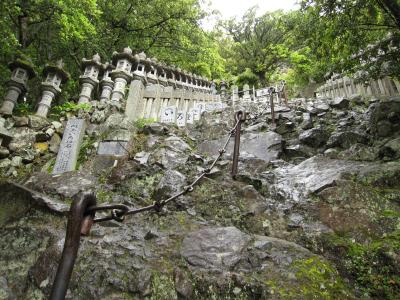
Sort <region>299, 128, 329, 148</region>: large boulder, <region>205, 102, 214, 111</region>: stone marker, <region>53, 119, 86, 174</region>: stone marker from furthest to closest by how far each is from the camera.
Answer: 1. <region>205, 102, 214, 111</region>: stone marker
2. <region>299, 128, 329, 148</region>: large boulder
3. <region>53, 119, 86, 174</region>: stone marker

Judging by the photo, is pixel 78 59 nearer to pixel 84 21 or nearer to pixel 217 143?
pixel 84 21


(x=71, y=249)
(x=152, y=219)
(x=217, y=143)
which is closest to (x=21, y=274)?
(x=152, y=219)

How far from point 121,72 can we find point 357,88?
9.21 m

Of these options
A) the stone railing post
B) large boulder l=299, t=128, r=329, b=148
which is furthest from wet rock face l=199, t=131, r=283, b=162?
the stone railing post

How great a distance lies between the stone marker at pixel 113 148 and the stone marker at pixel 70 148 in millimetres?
468

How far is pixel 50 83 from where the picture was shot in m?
8.78

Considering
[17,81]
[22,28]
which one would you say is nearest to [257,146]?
[17,81]

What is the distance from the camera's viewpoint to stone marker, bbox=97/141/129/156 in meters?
6.02

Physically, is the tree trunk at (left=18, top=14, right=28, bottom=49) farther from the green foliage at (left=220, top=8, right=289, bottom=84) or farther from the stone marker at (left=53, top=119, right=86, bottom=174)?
the green foliage at (left=220, top=8, right=289, bottom=84)

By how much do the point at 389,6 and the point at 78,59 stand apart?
1317 cm

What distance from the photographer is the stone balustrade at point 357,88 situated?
9.96 m

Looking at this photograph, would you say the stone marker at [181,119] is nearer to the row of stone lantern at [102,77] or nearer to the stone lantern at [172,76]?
the row of stone lantern at [102,77]

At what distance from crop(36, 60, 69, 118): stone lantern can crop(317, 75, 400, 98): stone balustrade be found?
890 centimetres

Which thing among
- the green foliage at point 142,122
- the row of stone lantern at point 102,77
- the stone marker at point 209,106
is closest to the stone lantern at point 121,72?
the row of stone lantern at point 102,77
